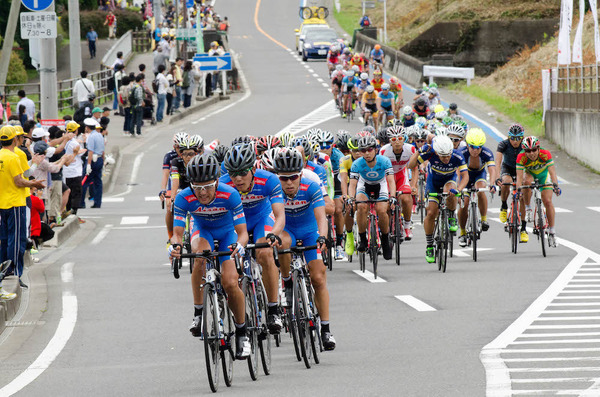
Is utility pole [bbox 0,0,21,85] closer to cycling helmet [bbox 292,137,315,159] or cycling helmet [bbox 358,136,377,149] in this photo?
cycling helmet [bbox 358,136,377,149]

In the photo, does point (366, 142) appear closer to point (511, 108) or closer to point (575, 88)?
point (575, 88)

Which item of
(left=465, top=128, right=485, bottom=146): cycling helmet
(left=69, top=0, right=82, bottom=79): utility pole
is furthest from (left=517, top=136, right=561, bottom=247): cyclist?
(left=69, top=0, right=82, bottom=79): utility pole

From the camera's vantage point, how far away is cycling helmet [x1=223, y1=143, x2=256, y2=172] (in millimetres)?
10492

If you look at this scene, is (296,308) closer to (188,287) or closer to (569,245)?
(188,287)

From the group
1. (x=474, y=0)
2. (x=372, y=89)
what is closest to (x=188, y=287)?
(x=372, y=89)

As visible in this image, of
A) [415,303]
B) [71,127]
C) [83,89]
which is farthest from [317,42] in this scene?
[415,303]

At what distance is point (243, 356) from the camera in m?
9.87

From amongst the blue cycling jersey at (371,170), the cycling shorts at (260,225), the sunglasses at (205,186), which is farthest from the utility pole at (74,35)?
the sunglasses at (205,186)

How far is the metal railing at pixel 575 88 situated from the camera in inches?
1378

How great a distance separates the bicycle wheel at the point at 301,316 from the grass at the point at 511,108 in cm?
3069

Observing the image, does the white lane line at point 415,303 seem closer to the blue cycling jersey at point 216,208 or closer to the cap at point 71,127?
the blue cycling jersey at point 216,208

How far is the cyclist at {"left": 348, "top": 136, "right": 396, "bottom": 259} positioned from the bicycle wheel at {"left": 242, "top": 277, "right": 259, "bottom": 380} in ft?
20.9

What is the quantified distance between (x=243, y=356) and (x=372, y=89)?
90.8ft

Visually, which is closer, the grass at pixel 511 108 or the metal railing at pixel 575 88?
the metal railing at pixel 575 88
